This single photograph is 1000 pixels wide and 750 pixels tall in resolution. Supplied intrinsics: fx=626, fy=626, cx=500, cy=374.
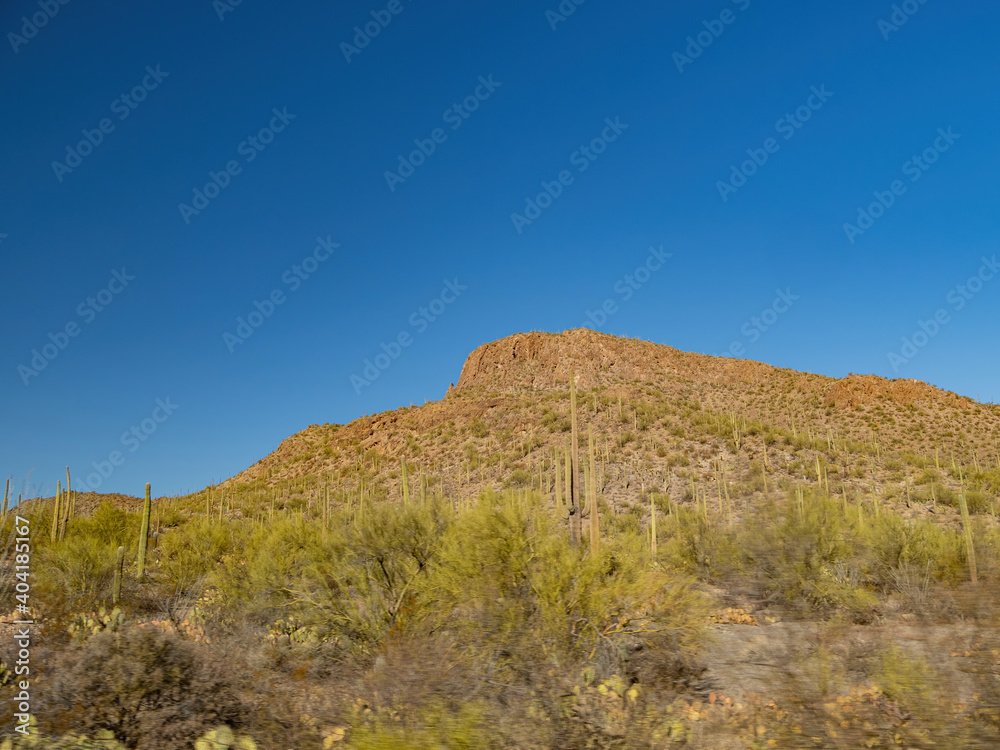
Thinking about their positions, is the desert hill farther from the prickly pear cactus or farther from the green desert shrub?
the green desert shrub

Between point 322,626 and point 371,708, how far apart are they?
4.51 meters

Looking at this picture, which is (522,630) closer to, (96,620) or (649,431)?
(96,620)

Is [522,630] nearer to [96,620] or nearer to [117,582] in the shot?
[96,620]

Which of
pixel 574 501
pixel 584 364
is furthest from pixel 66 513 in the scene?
pixel 584 364

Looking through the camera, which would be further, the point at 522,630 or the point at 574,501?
the point at 574,501

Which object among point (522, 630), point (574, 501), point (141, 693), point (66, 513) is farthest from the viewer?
point (66, 513)

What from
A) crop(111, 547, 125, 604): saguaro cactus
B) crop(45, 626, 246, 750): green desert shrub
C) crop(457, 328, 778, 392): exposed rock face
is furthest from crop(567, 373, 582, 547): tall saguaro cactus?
crop(457, 328, 778, 392): exposed rock face

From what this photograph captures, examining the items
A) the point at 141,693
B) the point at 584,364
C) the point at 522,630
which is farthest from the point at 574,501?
the point at 584,364

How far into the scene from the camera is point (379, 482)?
4241 cm

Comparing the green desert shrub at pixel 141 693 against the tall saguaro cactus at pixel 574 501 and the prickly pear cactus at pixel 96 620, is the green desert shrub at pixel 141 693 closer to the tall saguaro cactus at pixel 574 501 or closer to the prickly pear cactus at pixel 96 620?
the prickly pear cactus at pixel 96 620

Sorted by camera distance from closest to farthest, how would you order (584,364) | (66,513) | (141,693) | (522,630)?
(141,693), (522,630), (66,513), (584,364)

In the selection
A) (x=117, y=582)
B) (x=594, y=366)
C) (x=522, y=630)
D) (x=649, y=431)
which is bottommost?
(x=522, y=630)

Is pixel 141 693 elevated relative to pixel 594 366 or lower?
lower

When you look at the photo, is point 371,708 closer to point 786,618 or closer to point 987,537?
point 786,618
